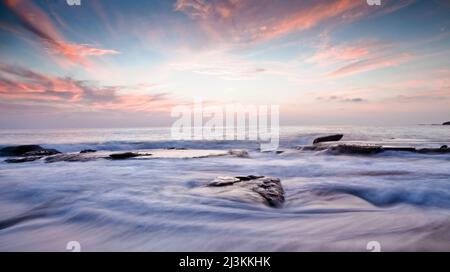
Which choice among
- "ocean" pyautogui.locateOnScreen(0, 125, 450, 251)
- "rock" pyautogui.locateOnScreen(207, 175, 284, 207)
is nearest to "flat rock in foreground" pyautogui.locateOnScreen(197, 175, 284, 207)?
"rock" pyautogui.locateOnScreen(207, 175, 284, 207)

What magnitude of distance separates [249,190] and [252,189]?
69 mm

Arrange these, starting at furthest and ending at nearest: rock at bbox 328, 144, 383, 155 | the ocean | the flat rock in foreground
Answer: rock at bbox 328, 144, 383, 155
the flat rock in foreground
the ocean

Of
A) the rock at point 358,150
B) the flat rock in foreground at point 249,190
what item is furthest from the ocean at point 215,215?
the rock at point 358,150

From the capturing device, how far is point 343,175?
603cm

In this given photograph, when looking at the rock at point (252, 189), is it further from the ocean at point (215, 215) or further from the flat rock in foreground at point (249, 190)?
the ocean at point (215, 215)

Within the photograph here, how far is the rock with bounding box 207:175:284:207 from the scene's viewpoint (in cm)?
366

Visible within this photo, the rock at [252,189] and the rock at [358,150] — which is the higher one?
the rock at [358,150]

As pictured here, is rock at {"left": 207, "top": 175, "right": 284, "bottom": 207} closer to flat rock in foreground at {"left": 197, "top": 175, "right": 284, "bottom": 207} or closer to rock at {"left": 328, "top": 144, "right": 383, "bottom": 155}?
flat rock in foreground at {"left": 197, "top": 175, "right": 284, "bottom": 207}

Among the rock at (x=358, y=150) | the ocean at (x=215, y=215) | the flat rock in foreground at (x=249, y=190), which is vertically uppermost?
the rock at (x=358, y=150)

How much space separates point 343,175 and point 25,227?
217 inches

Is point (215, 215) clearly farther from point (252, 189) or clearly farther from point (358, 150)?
point (358, 150)

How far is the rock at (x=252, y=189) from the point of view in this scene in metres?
3.66
